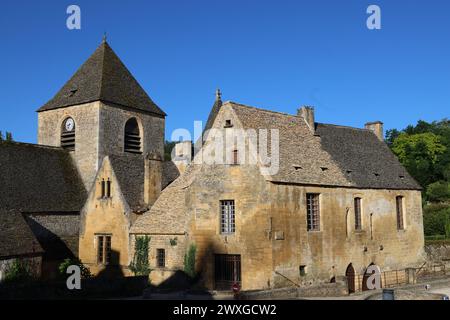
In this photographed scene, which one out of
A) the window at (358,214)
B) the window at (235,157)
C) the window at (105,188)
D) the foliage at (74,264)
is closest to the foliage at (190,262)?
the window at (235,157)

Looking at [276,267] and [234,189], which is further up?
[234,189]

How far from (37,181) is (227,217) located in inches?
534

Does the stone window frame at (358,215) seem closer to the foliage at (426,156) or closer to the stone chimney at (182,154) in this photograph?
the stone chimney at (182,154)

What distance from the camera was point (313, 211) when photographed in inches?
926

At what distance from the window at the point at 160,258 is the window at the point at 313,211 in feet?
23.6

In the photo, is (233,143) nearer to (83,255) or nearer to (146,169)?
(146,169)

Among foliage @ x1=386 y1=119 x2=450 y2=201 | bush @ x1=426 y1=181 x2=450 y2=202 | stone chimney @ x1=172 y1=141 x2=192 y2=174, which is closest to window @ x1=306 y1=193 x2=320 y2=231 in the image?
stone chimney @ x1=172 y1=141 x2=192 y2=174

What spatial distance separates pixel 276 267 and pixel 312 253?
250cm

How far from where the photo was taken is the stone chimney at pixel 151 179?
27.1 metres

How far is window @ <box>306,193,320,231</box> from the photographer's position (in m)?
23.2

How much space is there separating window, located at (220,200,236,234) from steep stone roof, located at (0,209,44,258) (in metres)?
8.76
